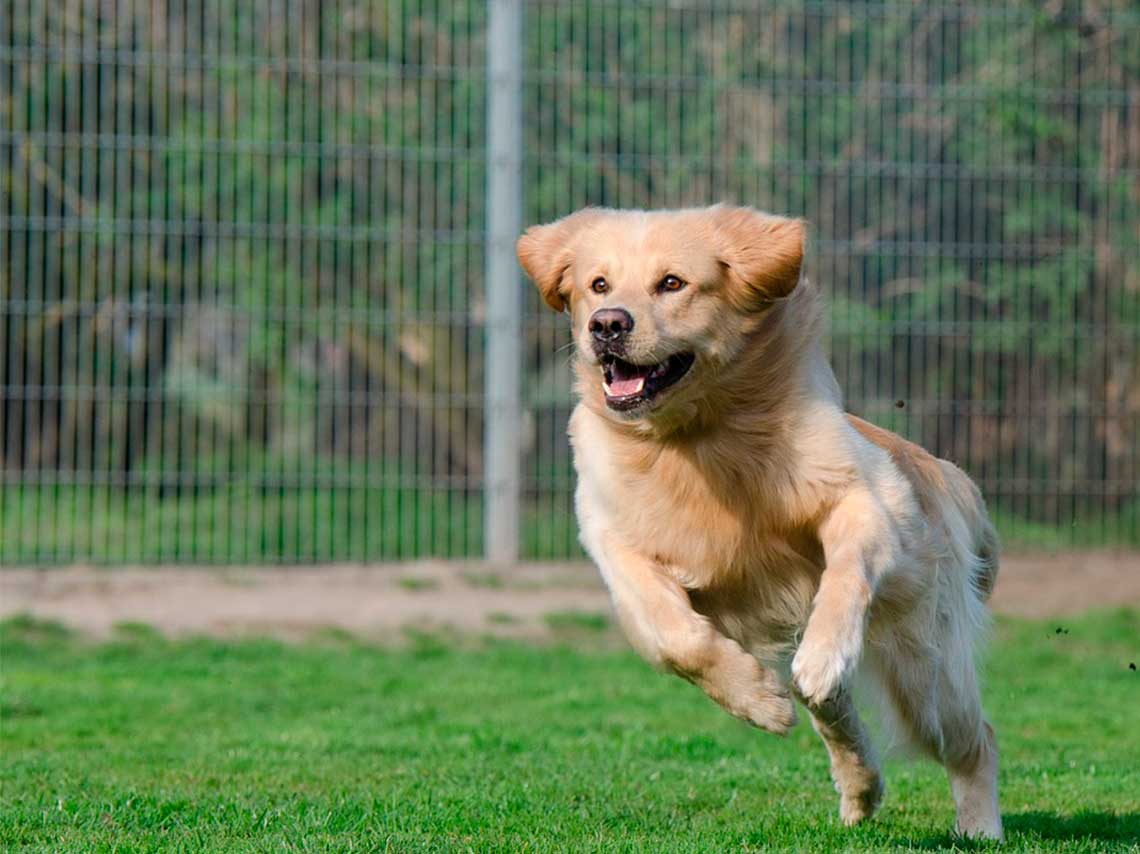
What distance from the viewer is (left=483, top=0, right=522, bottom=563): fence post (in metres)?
10.9

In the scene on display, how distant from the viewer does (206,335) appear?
1089 centimetres

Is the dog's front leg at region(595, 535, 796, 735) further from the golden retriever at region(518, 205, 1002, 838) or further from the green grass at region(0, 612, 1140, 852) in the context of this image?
the green grass at region(0, 612, 1140, 852)

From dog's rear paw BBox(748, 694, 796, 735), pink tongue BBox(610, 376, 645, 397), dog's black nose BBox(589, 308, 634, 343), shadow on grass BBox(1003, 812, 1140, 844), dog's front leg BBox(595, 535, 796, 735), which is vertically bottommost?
shadow on grass BBox(1003, 812, 1140, 844)

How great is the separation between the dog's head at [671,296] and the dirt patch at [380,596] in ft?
18.5

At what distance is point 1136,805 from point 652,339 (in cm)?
220

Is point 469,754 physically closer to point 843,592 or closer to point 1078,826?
point 1078,826

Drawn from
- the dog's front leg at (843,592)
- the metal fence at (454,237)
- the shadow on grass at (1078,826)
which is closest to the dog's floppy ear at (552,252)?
the dog's front leg at (843,592)

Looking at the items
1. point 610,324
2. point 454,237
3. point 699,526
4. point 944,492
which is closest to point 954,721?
point 944,492

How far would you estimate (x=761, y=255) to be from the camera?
16.0ft

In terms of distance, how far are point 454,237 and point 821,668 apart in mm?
7038

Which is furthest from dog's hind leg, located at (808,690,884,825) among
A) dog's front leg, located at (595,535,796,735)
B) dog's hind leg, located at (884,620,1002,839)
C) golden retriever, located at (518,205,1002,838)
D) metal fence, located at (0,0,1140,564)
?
metal fence, located at (0,0,1140,564)

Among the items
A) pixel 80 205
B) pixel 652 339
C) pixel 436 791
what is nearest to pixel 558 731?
pixel 436 791

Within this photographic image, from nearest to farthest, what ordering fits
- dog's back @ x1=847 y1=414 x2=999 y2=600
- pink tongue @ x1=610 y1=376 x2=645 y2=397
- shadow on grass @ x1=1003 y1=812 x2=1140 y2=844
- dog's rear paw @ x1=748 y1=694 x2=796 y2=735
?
dog's rear paw @ x1=748 y1=694 x2=796 y2=735 → pink tongue @ x1=610 y1=376 x2=645 y2=397 → shadow on grass @ x1=1003 y1=812 x2=1140 y2=844 → dog's back @ x1=847 y1=414 x2=999 y2=600

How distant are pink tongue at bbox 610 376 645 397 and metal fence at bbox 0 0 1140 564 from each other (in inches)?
238
